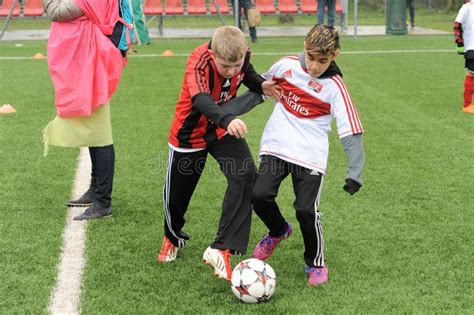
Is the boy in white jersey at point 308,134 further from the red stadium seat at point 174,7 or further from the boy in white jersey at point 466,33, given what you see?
the red stadium seat at point 174,7

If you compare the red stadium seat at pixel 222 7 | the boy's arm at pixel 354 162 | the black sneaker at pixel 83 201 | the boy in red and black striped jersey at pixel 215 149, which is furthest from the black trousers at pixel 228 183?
the red stadium seat at pixel 222 7

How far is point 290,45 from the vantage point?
17.8m

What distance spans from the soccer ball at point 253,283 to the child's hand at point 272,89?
3.19 feet

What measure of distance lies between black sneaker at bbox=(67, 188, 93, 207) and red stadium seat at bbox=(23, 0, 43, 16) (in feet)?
48.1

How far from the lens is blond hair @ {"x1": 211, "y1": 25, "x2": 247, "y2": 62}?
397cm

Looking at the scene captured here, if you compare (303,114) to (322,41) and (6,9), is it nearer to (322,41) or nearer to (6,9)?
(322,41)

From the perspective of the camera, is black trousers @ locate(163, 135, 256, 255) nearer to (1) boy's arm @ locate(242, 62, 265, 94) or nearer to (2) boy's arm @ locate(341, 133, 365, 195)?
(1) boy's arm @ locate(242, 62, 265, 94)

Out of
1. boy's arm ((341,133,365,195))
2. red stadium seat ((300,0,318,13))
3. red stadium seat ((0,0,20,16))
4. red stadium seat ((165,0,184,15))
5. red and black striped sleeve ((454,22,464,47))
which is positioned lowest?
red stadium seat ((300,0,318,13))

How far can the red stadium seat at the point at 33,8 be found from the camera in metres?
19.5

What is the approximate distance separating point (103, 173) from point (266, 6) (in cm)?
1568

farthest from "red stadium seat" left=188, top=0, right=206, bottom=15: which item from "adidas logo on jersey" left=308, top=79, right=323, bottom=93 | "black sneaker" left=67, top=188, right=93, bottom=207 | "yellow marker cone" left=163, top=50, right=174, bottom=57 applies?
"adidas logo on jersey" left=308, top=79, right=323, bottom=93

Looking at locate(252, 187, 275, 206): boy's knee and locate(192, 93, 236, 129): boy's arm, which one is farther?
locate(252, 187, 275, 206): boy's knee

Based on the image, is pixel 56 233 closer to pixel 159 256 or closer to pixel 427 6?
pixel 159 256

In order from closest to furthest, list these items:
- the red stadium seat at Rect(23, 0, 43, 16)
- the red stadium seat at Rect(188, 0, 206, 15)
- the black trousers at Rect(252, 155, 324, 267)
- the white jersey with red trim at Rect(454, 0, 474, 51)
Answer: the black trousers at Rect(252, 155, 324, 267) < the white jersey with red trim at Rect(454, 0, 474, 51) < the red stadium seat at Rect(23, 0, 43, 16) < the red stadium seat at Rect(188, 0, 206, 15)
